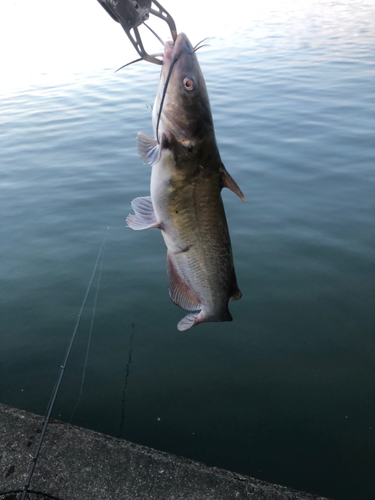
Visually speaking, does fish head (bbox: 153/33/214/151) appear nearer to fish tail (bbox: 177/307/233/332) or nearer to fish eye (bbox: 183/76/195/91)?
fish eye (bbox: 183/76/195/91)

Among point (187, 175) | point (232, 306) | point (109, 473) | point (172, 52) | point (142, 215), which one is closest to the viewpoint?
point (172, 52)

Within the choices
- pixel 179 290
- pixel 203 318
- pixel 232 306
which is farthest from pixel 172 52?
pixel 232 306

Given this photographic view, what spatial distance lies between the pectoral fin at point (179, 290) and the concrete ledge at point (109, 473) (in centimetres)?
135

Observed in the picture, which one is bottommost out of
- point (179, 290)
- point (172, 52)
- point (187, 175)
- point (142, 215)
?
point (179, 290)

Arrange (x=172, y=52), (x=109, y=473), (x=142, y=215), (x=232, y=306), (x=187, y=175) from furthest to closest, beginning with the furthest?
(x=232, y=306)
(x=109, y=473)
(x=142, y=215)
(x=187, y=175)
(x=172, y=52)

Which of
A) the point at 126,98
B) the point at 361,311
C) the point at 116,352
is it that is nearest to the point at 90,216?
the point at 116,352

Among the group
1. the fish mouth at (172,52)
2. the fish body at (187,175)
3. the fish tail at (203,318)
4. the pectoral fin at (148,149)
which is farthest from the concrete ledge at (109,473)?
the fish mouth at (172,52)

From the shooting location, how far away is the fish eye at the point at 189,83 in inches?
83.0

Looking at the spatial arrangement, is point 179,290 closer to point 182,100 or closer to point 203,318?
point 203,318

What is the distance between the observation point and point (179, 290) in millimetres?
2572

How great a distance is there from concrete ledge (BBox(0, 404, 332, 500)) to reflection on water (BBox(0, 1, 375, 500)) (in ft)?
1.64

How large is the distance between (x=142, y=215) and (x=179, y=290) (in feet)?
1.53

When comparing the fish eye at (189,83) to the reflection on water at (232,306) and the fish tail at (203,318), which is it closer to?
the fish tail at (203,318)

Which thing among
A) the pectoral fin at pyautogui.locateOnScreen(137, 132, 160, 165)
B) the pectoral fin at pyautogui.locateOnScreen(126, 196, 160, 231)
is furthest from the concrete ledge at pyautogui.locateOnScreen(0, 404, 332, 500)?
the pectoral fin at pyautogui.locateOnScreen(137, 132, 160, 165)
